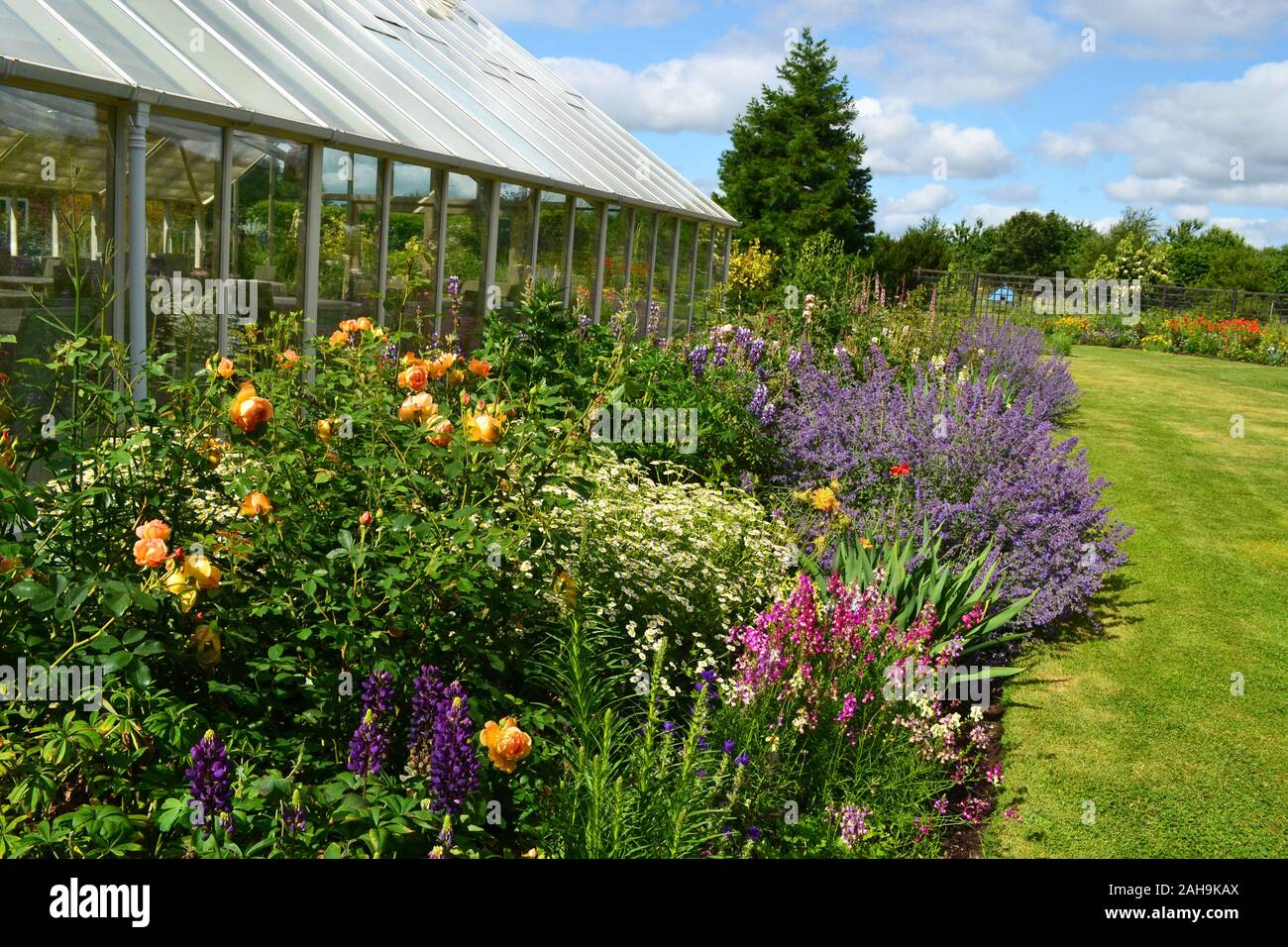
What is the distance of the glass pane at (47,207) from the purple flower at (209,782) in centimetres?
442

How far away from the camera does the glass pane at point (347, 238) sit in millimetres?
8609

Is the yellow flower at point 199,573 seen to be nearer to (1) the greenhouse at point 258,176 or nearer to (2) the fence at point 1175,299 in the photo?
(1) the greenhouse at point 258,176

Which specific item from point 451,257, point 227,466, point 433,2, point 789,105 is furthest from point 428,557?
point 789,105

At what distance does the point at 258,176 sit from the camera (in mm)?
7816

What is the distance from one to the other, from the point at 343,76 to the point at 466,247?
1950 millimetres

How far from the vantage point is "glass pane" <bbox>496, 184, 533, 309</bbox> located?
11.3 m

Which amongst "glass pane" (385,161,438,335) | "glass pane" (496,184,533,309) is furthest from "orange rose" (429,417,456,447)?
"glass pane" (496,184,533,309)

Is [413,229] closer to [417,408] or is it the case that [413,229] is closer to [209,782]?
[417,408]

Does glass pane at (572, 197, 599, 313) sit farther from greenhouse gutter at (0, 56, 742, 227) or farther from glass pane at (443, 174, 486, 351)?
glass pane at (443, 174, 486, 351)
